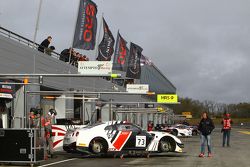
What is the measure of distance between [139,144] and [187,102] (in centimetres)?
13159

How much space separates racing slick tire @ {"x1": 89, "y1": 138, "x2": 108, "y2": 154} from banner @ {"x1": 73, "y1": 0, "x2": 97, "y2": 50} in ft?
24.8

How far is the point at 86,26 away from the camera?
24469mm

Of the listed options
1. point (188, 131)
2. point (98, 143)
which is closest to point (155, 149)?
point (98, 143)

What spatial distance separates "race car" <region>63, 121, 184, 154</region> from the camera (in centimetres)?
1780

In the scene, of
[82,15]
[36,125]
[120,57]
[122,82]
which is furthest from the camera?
[122,82]

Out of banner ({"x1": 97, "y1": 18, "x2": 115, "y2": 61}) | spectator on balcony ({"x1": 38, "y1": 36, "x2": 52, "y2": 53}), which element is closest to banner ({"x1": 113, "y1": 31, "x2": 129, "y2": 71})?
banner ({"x1": 97, "y1": 18, "x2": 115, "y2": 61})

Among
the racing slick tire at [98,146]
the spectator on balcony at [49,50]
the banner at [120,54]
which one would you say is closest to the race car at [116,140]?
the racing slick tire at [98,146]

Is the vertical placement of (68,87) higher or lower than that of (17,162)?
higher

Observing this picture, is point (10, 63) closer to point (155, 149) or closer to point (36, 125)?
point (36, 125)

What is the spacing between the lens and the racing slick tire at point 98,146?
58.5ft

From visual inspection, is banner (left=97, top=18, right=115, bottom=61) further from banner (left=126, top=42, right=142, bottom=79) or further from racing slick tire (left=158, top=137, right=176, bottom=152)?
racing slick tire (left=158, top=137, right=176, bottom=152)

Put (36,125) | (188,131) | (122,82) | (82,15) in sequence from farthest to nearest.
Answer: (122,82), (188,131), (82,15), (36,125)

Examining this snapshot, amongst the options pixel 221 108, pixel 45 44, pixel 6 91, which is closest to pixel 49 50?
pixel 45 44

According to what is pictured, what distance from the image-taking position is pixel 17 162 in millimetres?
14172
